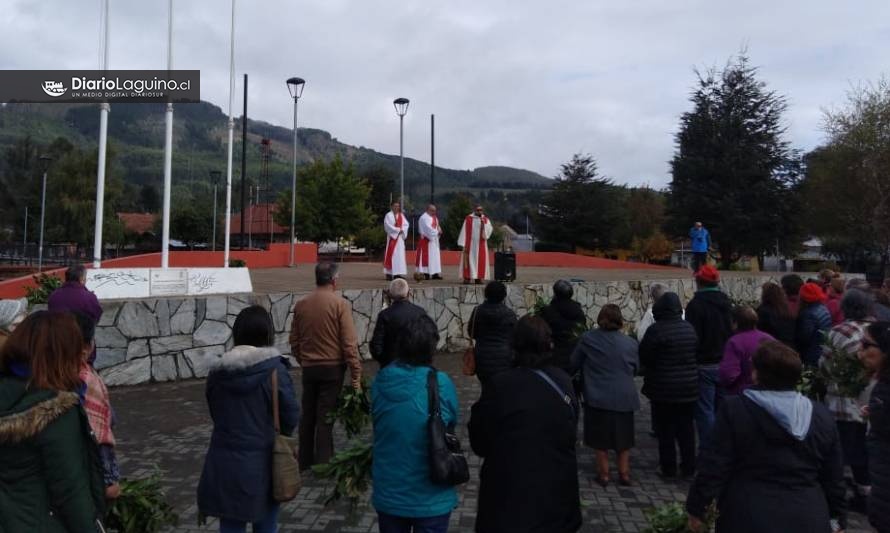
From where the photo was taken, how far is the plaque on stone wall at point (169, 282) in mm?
9750

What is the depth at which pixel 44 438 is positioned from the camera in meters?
2.28

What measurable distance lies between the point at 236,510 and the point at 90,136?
21708 centimetres

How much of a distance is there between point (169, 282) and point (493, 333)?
19.8 feet

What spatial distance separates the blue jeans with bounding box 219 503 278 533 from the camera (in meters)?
3.13

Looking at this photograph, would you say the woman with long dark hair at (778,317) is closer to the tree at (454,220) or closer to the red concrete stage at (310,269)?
the red concrete stage at (310,269)

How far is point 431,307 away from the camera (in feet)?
40.1

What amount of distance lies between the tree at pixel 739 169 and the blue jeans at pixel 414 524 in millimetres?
25520

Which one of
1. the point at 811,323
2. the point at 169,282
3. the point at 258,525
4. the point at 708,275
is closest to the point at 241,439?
the point at 258,525

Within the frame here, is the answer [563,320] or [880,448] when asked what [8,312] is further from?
[563,320]

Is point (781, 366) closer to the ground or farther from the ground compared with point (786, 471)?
farther from the ground

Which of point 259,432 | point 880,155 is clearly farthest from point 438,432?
point 880,155

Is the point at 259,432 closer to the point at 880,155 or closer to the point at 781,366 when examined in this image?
the point at 781,366

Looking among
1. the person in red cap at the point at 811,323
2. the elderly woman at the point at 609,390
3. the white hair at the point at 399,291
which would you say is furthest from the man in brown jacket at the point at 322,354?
the person in red cap at the point at 811,323

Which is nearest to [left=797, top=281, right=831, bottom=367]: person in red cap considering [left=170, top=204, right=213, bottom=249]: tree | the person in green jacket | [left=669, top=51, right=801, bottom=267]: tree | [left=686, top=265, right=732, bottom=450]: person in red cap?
[left=686, top=265, right=732, bottom=450]: person in red cap
